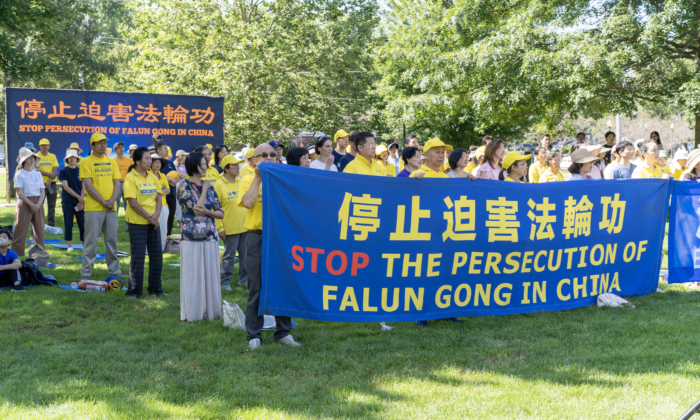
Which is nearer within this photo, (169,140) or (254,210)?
(254,210)

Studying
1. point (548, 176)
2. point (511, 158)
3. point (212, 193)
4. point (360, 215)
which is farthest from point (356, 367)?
point (548, 176)

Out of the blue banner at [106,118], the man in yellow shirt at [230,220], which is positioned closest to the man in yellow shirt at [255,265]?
the man in yellow shirt at [230,220]

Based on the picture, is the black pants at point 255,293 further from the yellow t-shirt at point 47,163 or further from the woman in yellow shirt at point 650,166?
the yellow t-shirt at point 47,163

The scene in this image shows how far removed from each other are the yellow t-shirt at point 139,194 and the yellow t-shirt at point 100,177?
39.0 inches

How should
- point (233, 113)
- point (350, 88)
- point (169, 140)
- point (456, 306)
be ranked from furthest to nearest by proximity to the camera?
point (350, 88)
point (233, 113)
point (169, 140)
point (456, 306)

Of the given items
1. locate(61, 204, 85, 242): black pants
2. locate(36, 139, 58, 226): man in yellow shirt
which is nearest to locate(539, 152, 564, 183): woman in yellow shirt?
locate(61, 204, 85, 242): black pants

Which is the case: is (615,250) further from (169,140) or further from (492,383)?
(169,140)

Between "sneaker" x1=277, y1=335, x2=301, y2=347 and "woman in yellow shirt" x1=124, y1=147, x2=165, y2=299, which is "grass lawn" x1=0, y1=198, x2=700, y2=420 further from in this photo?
"woman in yellow shirt" x1=124, y1=147, x2=165, y2=299

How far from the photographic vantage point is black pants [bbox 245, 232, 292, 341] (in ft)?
16.9

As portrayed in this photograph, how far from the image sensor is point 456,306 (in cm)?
568

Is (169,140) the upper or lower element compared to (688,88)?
lower

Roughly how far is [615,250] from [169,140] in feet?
33.8

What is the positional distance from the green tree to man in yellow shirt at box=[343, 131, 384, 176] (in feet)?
42.4

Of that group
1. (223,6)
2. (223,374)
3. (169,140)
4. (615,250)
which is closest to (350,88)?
(223,6)
